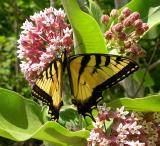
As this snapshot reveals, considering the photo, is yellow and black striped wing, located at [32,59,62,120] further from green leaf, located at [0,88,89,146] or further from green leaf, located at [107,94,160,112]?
green leaf, located at [107,94,160,112]

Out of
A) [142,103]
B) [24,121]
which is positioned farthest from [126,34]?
[24,121]

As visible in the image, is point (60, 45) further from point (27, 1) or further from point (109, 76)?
point (27, 1)

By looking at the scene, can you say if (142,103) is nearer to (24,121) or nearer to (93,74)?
(93,74)

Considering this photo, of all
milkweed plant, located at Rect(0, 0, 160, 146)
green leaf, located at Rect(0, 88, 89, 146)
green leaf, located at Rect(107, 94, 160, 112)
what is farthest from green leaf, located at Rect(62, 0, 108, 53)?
green leaf, located at Rect(0, 88, 89, 146)

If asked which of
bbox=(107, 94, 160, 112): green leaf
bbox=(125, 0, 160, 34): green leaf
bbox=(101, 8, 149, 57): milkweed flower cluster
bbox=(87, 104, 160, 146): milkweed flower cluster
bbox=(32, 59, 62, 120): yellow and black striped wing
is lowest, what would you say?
bbox=(87, 104, 160, 146): milkweed flower cluster

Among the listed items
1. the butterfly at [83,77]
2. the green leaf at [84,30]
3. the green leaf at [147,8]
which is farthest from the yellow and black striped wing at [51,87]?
the green leaf at [147,8]

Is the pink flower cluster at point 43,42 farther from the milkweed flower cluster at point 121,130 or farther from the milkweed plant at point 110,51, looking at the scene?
the milkweed flower cluster at point 121,130
